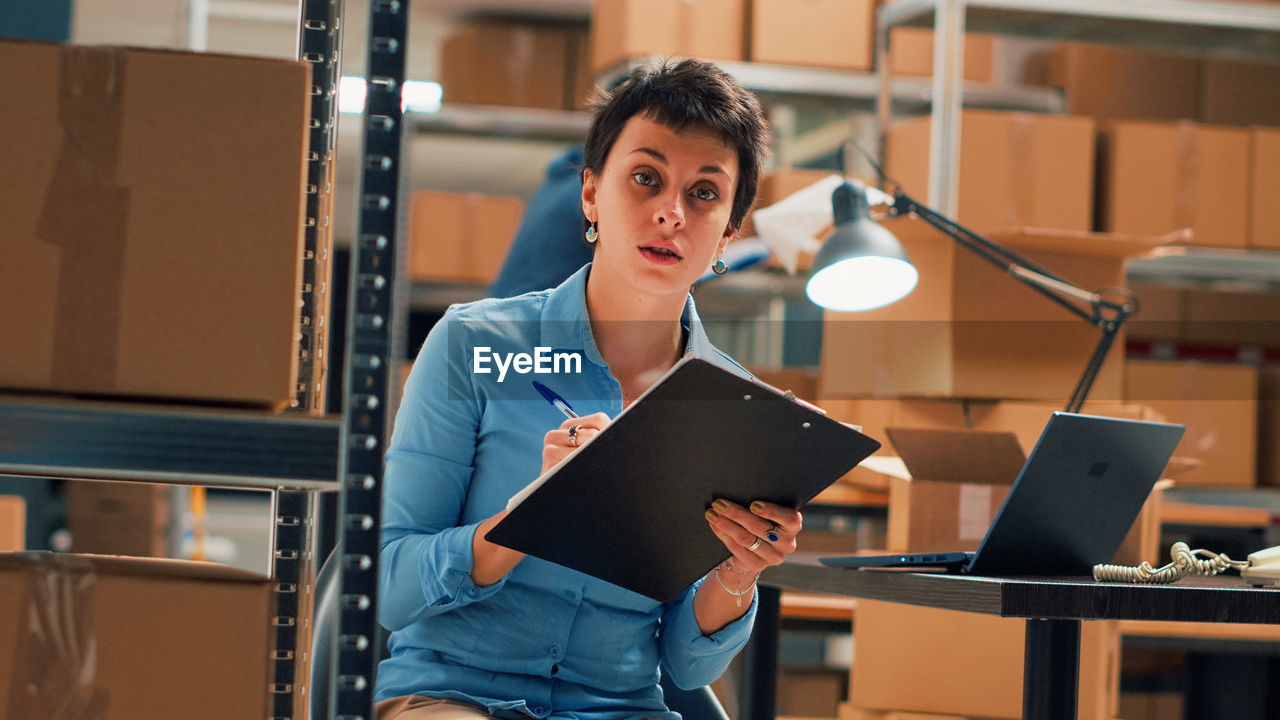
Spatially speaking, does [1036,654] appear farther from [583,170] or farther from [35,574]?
[35,574]

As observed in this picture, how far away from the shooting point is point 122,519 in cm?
407

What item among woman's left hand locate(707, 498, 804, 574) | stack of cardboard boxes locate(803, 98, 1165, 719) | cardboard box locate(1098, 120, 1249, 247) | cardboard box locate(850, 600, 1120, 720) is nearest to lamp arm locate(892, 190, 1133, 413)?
stack of cardboard boxes locate(803, 98, 1165, 719)

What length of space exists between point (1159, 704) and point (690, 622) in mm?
2128

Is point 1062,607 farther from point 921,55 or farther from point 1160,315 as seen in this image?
point 921,55

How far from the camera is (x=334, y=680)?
2.63ft

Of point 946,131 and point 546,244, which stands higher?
point 946,131

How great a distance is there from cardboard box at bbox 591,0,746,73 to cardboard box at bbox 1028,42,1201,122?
0.95 meters

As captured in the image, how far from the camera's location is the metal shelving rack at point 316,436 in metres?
0.76

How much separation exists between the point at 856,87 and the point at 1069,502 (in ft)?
8.39

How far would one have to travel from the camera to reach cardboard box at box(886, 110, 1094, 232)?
3.07 meters

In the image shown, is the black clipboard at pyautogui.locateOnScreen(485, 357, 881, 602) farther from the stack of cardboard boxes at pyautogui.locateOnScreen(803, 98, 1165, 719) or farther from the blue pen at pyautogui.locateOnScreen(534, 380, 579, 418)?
the stack of cardboard boxes at pyautogui.locateOnScreen(803, 98, 1165, 719)

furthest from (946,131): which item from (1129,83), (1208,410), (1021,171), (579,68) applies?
(579,68)

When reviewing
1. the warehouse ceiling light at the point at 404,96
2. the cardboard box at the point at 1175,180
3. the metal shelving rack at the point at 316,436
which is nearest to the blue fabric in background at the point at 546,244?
the warehouse ceiling light at the point at 404,96

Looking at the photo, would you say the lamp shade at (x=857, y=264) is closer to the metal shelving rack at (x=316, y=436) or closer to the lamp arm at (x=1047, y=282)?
the lamp arm at (x=1047, y=282)
